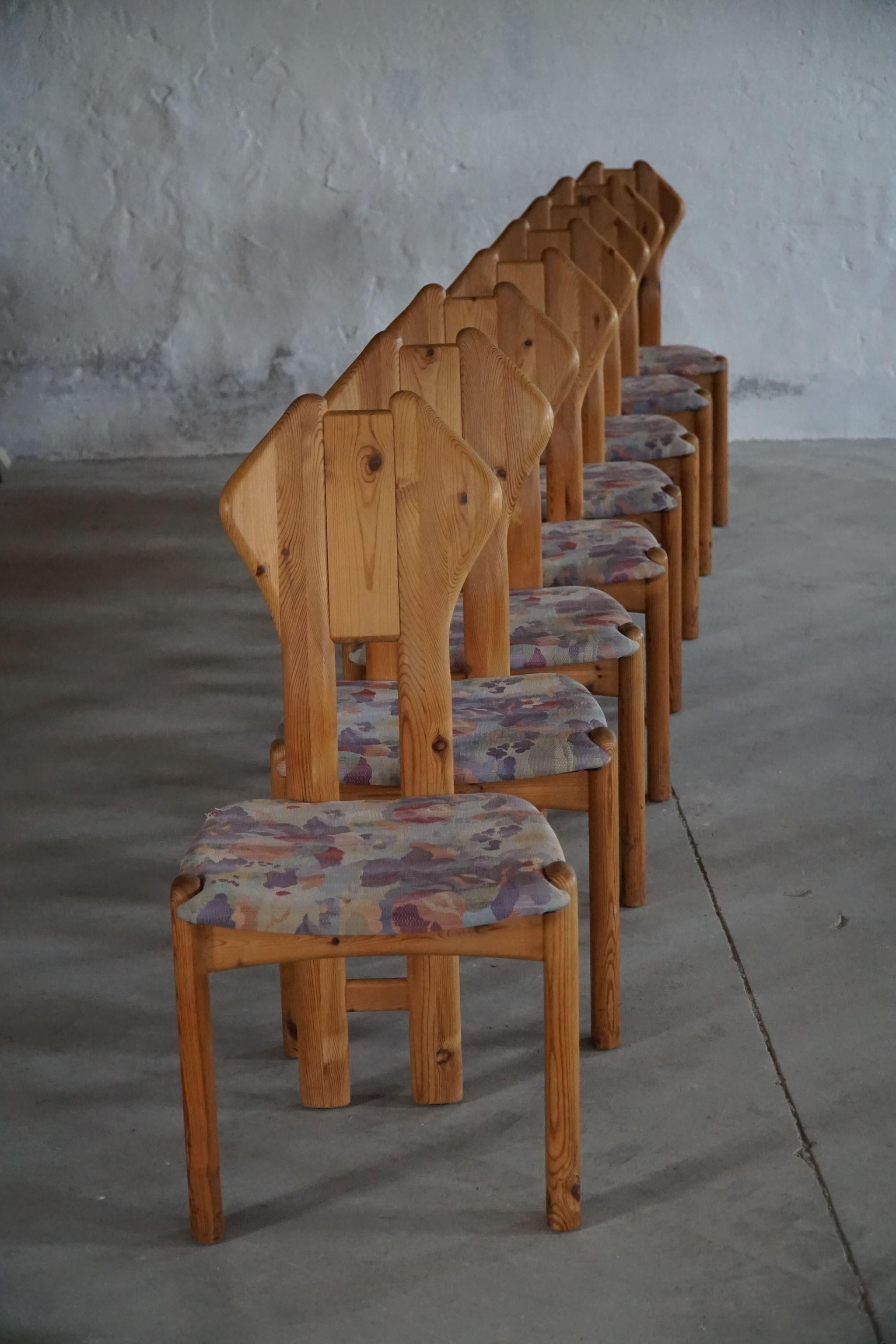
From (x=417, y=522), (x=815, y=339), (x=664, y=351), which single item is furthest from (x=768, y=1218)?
(x=815, y=339)

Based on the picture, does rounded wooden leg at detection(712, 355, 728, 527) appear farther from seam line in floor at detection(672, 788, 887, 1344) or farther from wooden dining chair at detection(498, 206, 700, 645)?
seam line in floor at detection(672, 788, 887, 1344)

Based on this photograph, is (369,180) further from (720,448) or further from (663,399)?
(663,399)

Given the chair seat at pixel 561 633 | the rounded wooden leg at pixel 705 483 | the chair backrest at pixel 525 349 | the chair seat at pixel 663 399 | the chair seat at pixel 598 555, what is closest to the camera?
the chair seat at pixel 561 633

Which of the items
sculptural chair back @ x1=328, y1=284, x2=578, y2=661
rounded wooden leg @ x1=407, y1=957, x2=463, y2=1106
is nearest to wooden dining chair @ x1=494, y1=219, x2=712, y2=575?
sculptural chair back @ x1=328, y1=284, x2=578, y2=661

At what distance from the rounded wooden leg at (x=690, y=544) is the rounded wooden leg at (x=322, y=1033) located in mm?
2111

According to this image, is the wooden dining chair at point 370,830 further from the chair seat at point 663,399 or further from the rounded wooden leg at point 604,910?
the chair seat at point 663,399

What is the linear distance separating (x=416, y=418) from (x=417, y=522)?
5.5 inches

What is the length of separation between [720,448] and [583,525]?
2004 mm

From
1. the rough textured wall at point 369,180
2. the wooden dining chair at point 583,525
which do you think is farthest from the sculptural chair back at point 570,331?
the rough textured wall at point 369,180

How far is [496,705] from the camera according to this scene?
2.43 meters

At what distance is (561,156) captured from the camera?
261 inches

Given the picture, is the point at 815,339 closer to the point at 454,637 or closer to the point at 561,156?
the point at 561,156

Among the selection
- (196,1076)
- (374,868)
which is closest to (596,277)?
(374,868)

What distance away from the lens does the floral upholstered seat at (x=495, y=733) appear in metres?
2.26
